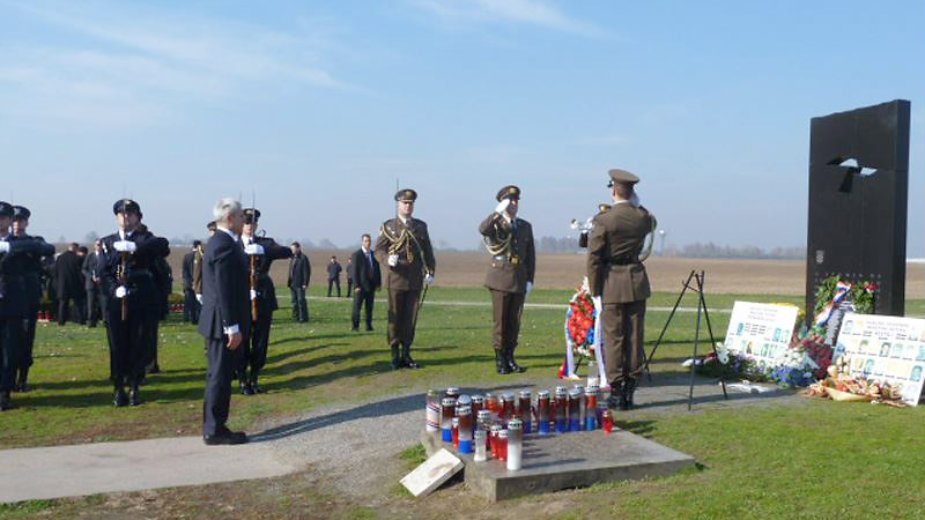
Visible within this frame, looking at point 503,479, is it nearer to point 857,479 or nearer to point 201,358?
point 857,479

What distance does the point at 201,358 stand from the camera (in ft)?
46.2

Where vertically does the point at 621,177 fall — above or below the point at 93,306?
above

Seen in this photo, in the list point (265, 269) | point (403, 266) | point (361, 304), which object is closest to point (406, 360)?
point (403, 266)

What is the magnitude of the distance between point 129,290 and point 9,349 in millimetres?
1567

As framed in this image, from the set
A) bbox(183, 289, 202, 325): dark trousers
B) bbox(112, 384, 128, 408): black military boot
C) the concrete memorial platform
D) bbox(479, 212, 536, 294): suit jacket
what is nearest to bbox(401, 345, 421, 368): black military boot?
bbox(479, 212, 536, 294): suit jacket

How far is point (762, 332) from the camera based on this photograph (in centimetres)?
1098

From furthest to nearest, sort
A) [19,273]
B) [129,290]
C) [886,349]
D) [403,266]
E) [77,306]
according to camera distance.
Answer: [77,306] < [403,266] < [19,273] < [129,290] < [886,349]

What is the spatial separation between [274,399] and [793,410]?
18.1 ft

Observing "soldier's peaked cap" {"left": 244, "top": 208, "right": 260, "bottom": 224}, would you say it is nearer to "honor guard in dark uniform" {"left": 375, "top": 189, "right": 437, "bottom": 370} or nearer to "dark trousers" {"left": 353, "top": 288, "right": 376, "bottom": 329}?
"honor guard in dark uniform" {"left": 375, "top": 189, "right": 437, "bottom": 370}

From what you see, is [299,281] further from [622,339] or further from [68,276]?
[622,339]

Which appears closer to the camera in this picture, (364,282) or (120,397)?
(120,397)

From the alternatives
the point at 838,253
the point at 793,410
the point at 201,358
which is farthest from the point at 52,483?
the point at 838,253

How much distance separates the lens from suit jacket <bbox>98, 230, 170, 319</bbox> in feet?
32.0

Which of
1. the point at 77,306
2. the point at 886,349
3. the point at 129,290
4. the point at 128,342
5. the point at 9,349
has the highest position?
the point at 129,290
